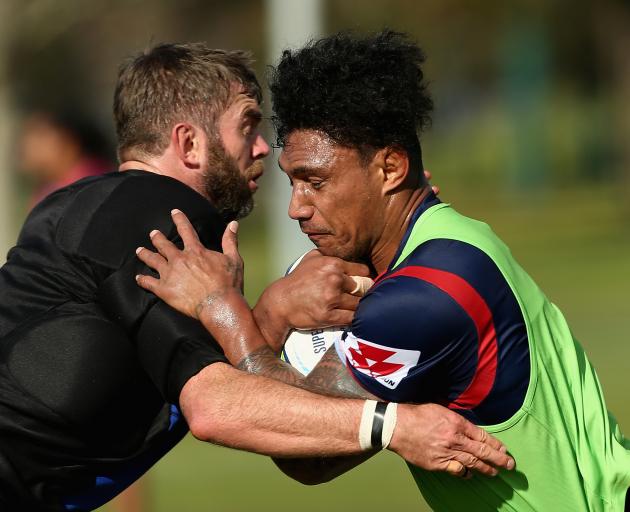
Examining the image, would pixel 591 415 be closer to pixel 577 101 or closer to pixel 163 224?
pixel 163 224

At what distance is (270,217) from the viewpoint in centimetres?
3862

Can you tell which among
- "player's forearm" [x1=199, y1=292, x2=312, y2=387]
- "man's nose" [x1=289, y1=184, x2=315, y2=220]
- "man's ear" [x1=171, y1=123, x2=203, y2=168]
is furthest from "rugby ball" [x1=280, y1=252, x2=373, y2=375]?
"man's ear" [x1=171, y1=123, x2=203, y2=168]

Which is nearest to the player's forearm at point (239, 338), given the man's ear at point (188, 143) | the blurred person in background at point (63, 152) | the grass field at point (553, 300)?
the man's ear at point (188, 143)

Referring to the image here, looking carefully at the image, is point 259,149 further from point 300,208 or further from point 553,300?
point 553,300

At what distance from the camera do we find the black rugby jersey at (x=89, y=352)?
463 cm

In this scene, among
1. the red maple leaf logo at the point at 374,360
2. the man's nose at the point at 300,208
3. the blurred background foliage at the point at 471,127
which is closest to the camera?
the red maple leaf logo at the point at 374,360

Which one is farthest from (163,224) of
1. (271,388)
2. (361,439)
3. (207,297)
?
(361,439)

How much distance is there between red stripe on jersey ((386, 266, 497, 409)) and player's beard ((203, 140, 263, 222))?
4.47 feet

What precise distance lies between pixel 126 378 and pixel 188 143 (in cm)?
121

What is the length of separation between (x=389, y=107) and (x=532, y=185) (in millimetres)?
41829

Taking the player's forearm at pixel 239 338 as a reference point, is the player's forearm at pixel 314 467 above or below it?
below

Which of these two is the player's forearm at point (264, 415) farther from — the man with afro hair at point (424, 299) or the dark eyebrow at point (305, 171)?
the dark eyebrow at point (305, 171)

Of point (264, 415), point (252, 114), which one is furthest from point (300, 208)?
point (252, 114)

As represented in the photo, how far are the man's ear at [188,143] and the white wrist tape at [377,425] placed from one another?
61.9 inches
